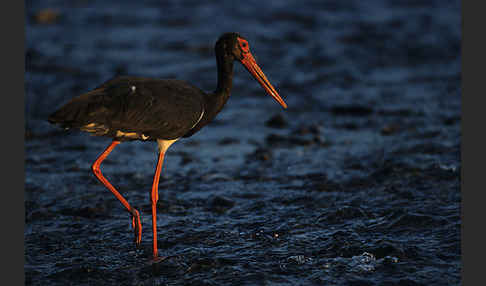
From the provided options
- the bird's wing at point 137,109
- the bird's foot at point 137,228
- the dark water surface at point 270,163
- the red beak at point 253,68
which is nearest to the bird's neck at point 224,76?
the red beak at point 253,68

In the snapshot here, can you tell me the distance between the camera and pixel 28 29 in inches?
562

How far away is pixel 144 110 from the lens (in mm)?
5586

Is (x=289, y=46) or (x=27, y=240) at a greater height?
(x=289, y=46)

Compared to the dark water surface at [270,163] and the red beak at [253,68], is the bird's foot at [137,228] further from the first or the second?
the red beak at [253,68]

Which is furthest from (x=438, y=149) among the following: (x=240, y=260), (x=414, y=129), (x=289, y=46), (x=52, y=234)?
(x=289, y=46)

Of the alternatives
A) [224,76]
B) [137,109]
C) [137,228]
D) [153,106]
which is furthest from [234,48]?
[137,228]

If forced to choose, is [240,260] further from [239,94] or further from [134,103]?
[239,94]

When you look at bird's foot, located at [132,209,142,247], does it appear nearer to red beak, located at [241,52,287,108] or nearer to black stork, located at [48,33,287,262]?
black stork, located at [48,33,287,262]

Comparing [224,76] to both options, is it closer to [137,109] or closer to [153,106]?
[153,106]

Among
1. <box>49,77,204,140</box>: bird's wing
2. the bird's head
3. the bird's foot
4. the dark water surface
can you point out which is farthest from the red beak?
the bird's foot

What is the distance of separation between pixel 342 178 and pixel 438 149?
4.60 ft

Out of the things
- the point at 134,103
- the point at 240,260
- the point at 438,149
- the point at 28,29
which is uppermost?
the point at 28,29

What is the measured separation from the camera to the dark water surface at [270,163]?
5.32 m

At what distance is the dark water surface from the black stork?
593 mm
